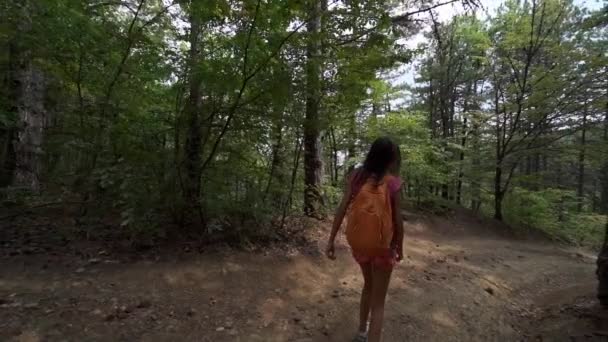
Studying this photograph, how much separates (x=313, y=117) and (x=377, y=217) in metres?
2.99

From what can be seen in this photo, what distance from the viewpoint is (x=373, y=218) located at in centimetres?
246

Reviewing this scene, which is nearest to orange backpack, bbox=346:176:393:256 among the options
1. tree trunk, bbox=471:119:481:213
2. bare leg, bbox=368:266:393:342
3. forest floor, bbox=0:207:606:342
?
bare leg, bbox=368:266:393:342

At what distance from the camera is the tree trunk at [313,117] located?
473 centimetres

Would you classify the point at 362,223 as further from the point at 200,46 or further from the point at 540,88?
the point at 540,88

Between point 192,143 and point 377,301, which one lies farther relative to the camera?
point 192,143

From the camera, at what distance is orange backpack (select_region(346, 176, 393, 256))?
2.46 meters

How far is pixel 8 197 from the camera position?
485 cm

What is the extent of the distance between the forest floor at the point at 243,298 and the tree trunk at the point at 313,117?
1156 mm

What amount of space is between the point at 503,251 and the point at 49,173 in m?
9.34

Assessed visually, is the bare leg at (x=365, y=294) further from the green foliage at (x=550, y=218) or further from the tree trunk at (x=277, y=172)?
the green foliage at (x=550, y=218)

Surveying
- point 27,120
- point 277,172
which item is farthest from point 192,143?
point 27,120

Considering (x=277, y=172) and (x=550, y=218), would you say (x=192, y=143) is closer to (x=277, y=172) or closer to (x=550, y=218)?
(x=277, y=172)

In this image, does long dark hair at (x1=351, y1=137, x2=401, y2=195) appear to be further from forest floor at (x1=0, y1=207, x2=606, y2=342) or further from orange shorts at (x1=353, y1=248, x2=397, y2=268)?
forest floor at (x1=0, y1=207, x2=606, y2=342)

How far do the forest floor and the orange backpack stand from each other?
1163mm
